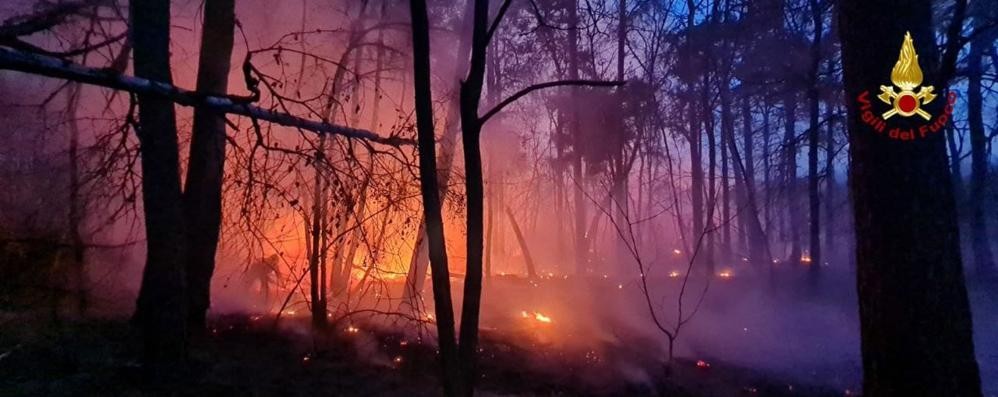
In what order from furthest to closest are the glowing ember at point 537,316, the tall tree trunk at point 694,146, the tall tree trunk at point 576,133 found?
1. the tall tree trunk at point 576,133
2. the tall tree trunk at point 694,146
3. the glowing ember at point 537,316

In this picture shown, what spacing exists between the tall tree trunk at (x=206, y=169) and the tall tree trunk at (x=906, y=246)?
24.6ft

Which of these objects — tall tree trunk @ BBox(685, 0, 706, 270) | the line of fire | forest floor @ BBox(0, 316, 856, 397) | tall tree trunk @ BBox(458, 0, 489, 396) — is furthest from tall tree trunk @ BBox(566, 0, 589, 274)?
tall tree trunk @ BBox(458, 0, 489, 396)

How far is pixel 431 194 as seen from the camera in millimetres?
3477

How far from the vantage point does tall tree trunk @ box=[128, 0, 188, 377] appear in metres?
6.39

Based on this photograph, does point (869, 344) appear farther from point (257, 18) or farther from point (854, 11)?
point (257, 18)

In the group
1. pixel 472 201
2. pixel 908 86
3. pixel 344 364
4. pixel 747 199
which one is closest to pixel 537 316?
pixel 344 364

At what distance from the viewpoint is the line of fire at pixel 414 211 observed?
432cm

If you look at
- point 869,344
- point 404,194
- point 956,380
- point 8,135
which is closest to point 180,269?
point 404,194

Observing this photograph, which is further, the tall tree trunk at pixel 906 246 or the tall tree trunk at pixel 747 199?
the tall tree trunk at pixel 747 199

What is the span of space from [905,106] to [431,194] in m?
3.66

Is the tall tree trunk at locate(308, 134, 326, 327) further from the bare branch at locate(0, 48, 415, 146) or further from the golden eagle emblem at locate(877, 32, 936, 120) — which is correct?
the golden eagle emblem at locate(877, 32, 936, 120)

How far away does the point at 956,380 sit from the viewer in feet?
13.9

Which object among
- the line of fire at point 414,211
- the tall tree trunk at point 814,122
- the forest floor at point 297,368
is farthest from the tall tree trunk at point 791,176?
the forest floor at point 297,368

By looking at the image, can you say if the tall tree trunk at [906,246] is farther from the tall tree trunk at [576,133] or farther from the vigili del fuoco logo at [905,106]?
the tall tree trunk at [576,133]
